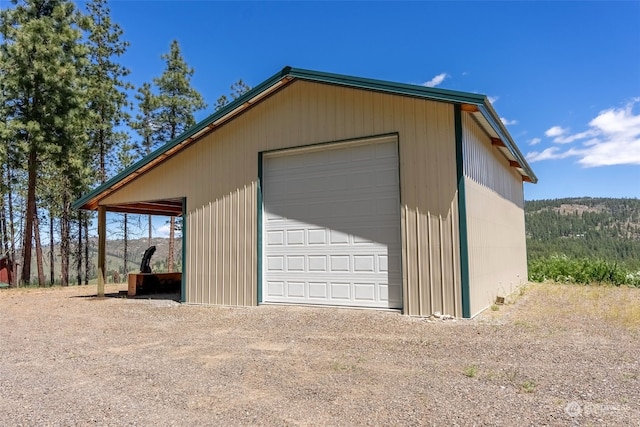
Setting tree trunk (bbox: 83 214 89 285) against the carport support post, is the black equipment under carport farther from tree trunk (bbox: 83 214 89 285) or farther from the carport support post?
tree trunk (bbox: 83 214 89 285)

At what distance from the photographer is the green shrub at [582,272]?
1380 centimetres

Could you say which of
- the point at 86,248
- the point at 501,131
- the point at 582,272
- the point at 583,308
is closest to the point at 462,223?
the point at 501,131

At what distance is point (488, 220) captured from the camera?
944 centimetres

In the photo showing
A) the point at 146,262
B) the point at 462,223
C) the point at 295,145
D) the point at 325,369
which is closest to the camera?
the point at 325,369

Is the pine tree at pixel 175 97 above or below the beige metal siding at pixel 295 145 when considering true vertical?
above

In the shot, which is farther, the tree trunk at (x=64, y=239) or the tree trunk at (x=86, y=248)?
the tree trunk at (x=86, y=248)

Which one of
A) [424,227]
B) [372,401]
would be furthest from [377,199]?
[372,401]

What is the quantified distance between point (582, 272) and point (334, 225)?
10.6 m

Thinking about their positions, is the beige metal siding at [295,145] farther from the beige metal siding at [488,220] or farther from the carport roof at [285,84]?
the beige metal siding at [488,220]

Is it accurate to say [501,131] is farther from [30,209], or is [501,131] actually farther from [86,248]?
[86,248]

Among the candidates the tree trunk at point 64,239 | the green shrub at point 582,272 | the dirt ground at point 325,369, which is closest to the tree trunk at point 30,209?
the tree trunk at point 64,239

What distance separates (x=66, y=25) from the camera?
18.0 m

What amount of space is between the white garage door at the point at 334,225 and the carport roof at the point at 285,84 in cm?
109

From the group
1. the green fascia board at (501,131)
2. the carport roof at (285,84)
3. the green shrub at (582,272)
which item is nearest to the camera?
the carport roof at (285,84)
